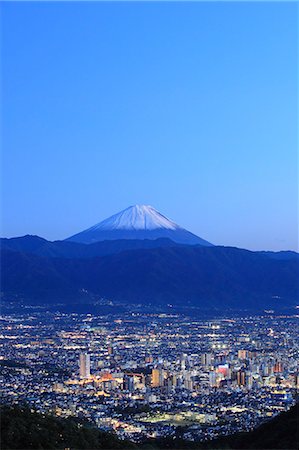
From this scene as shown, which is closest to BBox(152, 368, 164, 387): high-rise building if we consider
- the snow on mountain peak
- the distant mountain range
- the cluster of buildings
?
the cluster of buildings

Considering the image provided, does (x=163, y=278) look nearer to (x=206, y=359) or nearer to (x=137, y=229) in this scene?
(x=206, y=359)

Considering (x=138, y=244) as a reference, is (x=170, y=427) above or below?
below

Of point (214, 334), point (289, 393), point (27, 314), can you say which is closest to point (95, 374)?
point (289, 393)

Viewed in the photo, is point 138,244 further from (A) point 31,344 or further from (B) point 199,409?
(B) point 199,409

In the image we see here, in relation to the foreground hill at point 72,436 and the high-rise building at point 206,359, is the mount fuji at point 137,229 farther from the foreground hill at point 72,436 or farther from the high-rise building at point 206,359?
the foreground hill at point 72,436

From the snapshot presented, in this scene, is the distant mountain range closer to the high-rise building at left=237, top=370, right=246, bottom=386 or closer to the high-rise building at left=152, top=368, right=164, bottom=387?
the high-rise building at left=237, top=370, right=246, bottom=386

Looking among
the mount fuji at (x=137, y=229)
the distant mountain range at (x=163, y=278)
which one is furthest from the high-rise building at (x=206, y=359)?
the mount fuji at (x=137, y=229)

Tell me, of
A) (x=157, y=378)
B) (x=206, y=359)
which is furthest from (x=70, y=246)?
(x=157, y=378)
